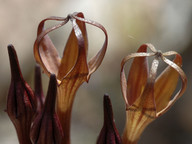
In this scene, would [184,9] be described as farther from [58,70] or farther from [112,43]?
[58,70]

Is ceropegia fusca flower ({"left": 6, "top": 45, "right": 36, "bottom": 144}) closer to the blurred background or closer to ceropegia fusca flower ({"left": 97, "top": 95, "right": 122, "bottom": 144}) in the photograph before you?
ceropegia fusca flower ({"left": 97, "top": 95, "right": 122, "bottom": 144})

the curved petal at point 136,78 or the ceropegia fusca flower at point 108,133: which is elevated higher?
the curved petal at point 136,78

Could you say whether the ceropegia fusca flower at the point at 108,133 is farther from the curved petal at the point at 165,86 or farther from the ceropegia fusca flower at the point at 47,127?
the curved petal at the point at 165,86

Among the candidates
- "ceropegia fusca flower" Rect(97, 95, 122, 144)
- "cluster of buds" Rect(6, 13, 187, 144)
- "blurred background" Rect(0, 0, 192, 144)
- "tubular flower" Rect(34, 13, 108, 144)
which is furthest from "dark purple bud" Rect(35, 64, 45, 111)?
"blurred background" Rect(0, 0, 192, 144)

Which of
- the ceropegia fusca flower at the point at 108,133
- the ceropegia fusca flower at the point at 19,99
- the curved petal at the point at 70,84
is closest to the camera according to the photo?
the curved petal at the point at 70,84

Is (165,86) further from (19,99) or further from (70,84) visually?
(19,99)

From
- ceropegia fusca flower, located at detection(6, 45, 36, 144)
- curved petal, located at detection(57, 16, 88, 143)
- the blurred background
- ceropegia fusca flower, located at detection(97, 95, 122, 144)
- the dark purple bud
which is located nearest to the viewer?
curved petal, located at detection(57, 16, 88, 143)

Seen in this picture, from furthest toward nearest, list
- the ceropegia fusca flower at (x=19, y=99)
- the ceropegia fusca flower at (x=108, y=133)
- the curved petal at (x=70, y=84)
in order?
the ceropegia fusca flower at (x=19, y=99) < the ceropegia fusca flower at (x=108, y=133) < the curved petal at (x=70, y=84)

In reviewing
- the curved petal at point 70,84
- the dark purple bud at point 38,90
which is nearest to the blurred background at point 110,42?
the dark purple bud at point 38,90

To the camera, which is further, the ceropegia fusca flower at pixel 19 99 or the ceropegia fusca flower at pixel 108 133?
the ceropegia fusca flower at pixel 19 99
